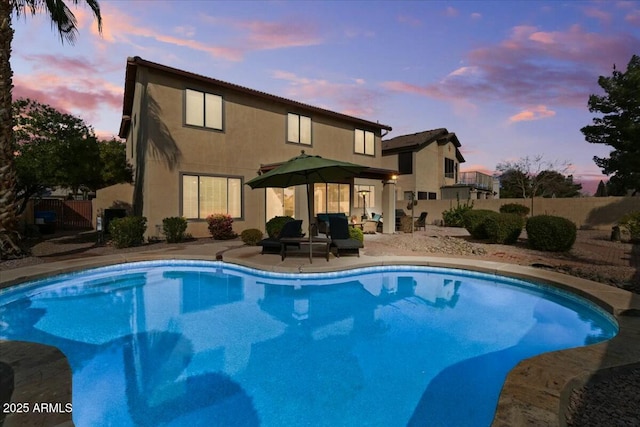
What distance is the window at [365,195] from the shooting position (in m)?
19.7

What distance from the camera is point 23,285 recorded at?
7.18 meters

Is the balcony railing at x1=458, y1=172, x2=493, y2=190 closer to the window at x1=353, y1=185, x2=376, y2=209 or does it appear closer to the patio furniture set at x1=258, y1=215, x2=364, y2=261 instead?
the window at x1=353, y1=185, x2=376, y2=209

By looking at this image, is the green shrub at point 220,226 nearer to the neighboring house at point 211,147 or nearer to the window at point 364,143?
the neighboring house at point 211,147

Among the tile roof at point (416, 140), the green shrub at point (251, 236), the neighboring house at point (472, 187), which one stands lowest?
the green shrub at point (251, 236)

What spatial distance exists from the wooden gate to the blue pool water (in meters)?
18.3

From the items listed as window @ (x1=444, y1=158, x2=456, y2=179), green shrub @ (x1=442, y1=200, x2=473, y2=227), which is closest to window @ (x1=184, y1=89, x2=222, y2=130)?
green shrub @ (x1=442, y1=200, x2=473, y2=227)

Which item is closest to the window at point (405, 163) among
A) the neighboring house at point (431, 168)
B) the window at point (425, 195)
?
the neighboring house at point (431, 168)

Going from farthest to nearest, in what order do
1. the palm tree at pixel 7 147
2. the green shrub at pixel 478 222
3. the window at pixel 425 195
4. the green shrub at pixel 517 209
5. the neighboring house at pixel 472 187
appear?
the neighboring house at pixel 472 187, the window at pixel 425 195, the green shrub at pixel 517 209, the green shrub at pixel 478 222, the palm tree at pixel 7 147

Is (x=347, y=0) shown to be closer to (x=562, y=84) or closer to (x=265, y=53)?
(x=265, y=53)

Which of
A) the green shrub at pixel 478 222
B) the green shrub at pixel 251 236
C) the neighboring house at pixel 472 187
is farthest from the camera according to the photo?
the neighboring house at pixel 472 187

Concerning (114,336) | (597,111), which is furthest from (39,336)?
(597,111)

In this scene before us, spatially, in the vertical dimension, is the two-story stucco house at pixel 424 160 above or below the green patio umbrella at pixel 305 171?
above

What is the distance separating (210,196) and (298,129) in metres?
6.33

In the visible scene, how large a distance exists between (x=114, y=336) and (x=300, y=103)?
14398 mm
